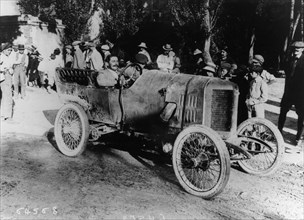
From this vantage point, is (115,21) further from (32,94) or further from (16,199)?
(16,199)

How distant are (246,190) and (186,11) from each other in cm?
422

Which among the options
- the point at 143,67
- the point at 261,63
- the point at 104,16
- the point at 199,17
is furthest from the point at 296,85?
the point at 104,16

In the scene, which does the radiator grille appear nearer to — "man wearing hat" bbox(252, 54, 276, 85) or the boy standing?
the boy standing

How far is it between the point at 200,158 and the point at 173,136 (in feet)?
2.17

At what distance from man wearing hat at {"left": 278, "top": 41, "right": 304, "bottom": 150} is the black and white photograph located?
0.02 metres

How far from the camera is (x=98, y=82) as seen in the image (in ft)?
15.5

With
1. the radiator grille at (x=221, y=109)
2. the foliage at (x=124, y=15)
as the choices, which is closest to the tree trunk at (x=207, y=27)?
the radiator grille at (x=221, y=109)

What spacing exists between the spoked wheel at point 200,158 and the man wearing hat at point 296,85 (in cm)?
254

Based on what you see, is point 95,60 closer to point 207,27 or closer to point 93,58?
point 93,58

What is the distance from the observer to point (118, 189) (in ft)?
12.6

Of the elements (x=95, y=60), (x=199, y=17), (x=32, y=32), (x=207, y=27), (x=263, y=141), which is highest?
(x=32, y=32)

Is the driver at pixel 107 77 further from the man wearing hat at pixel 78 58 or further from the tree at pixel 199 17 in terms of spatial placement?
the man wearing hat at pixel 78 58

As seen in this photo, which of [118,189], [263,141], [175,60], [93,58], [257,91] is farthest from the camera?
[175,60]

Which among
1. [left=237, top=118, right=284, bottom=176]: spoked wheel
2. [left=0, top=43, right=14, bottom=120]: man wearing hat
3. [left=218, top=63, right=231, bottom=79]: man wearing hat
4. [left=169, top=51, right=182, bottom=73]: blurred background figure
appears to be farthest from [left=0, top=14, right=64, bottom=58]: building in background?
[left=237, top=118, right=284, bottom=176]: spoked wheel
